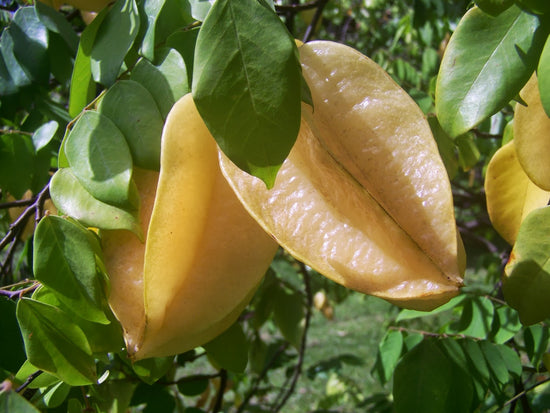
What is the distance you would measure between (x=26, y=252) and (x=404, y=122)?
0.86 meters

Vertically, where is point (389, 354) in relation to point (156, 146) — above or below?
below

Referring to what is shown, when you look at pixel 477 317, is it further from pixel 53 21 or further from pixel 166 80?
pixel 53 21

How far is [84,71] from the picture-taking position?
74cm

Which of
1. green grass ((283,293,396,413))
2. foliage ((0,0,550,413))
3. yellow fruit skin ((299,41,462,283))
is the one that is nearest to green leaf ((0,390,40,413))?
foliage ((0,0,550,413))

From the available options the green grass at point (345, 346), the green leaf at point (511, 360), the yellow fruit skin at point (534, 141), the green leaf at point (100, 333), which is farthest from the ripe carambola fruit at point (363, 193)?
the green grass at point (345, 346)

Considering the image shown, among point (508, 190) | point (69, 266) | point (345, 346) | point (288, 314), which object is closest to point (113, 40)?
point (69, 266)

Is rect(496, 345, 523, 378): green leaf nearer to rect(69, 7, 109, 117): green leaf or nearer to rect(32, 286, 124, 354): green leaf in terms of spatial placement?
rect(32, 286, 124, 354): green leaf

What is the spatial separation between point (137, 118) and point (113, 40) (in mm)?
132

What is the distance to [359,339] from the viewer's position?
5062 mm

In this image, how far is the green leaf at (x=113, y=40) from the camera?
2.14 feet

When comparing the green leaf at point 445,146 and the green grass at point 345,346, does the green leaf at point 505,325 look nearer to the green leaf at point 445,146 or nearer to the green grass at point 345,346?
the green leaf at point 445,146

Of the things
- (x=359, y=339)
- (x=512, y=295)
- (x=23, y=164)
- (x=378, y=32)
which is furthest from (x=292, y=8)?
(x=359, y=339)

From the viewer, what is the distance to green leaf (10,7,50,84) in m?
0.96

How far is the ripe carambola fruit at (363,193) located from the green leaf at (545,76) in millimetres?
100
